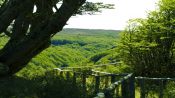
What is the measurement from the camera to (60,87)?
13.7m

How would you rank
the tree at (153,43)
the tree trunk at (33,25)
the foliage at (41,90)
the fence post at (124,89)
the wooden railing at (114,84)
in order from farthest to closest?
the tree at (153,43) < the tree trunk at (33,25) < the foliage at (41,90) < the fence post at (124,89) < the wooden railing at (114,84)

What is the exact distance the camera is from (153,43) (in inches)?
1050

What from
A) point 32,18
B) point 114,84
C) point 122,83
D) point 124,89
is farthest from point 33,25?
point 114,84

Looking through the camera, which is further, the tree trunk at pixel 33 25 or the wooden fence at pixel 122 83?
the tree trunk at pixel 33 25

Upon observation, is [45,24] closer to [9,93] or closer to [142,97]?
[9,93]

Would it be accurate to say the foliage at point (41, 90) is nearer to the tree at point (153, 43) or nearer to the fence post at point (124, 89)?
the fence post at point (124, 89)

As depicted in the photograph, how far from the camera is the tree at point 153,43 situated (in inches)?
1048

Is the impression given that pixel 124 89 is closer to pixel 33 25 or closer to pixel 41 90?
pixel 41 90

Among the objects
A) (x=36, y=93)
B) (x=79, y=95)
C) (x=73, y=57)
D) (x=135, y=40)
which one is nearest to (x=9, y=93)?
(x=36, y=93)

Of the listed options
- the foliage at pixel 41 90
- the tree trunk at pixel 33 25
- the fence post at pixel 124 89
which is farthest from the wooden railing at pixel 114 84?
the tree trunk at pixel 33 25

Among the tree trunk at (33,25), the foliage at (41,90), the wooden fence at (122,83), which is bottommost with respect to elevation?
the foliage at (41,90)

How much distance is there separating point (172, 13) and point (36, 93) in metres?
14.9

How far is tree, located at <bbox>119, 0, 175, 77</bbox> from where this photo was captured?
1048 inches

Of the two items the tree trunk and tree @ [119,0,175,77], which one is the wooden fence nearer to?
the tree trunk
